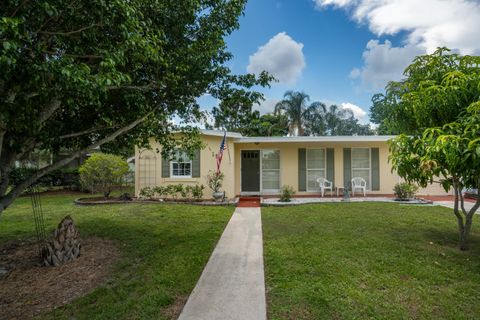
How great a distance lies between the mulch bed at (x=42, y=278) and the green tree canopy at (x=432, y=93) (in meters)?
5.78

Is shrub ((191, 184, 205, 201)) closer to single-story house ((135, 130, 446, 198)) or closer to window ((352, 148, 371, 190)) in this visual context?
single-story house ((135, 130, 446, 198))

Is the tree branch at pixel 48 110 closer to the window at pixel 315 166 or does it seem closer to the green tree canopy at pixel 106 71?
the green tree canopy at pixel 106 71

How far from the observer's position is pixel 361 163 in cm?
1220

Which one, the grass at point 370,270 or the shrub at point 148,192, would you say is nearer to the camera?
the grass at point 370,270

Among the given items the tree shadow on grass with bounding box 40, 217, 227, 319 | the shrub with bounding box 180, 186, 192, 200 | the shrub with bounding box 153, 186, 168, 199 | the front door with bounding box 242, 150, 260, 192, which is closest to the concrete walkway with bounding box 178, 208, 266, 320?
the tree shadow on grass with bounding box 40, 217, 227, 319

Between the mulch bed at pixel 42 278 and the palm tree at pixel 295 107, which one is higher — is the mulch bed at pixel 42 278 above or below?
below

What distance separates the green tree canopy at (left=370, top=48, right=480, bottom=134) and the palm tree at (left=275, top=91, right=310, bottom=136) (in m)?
16.8

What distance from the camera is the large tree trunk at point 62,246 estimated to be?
13.9ft

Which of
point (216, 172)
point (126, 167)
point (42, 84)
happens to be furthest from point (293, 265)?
point (126, 167)

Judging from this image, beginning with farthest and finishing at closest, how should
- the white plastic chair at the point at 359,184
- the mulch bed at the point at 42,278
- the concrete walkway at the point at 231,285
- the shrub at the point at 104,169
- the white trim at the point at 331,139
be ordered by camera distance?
the white plastic chair at the point at 359,184, the white trim at the point at 331,139, the shrub at the point at 104,169, the mulch bed at the point at 42,278, the concrete walkway at the point at 231,285

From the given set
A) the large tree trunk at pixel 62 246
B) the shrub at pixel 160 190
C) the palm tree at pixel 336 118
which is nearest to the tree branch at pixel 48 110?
the large tree trunk at pixel 62 246

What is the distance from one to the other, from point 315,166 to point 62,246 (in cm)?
1027

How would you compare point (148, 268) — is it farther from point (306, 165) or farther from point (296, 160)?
point (306, 165)

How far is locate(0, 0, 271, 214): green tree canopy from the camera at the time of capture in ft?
8.49
